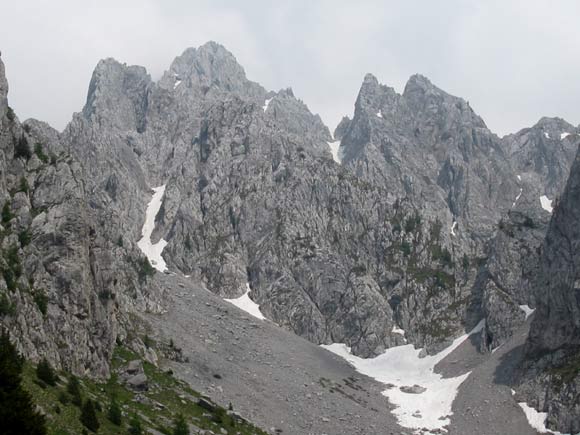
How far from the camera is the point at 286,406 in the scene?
8994 cm

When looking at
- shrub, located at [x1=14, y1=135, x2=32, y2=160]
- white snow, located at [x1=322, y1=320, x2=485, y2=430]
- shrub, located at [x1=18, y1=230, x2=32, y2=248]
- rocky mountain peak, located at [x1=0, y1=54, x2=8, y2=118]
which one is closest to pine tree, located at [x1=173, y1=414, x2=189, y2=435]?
shrub, located at [x1=18, y1=230, x2=32, y2=248]

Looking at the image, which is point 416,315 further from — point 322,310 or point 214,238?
point 214,238

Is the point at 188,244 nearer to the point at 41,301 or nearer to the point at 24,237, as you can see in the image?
the point at 24,237

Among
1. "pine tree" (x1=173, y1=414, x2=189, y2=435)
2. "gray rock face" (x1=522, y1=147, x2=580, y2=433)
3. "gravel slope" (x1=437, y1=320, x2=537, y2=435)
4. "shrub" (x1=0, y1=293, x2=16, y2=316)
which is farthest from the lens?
"gravel slope" (x1=437, y1=320, x2=537, y2=435)

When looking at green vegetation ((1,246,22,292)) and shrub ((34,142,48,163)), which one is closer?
green vegetation ((1,246,22,292))

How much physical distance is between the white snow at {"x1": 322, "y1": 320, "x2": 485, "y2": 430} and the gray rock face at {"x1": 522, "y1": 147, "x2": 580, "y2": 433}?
50.6 feet

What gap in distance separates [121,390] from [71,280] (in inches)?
557

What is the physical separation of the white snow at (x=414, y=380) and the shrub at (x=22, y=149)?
7337 cm

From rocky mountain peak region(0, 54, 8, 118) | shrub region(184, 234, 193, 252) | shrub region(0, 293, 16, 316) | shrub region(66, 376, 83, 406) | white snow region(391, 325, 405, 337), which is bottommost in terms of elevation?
shrub region(66, 376, 83, 406)

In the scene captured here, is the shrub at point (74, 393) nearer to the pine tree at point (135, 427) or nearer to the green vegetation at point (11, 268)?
the pine tree at point (135, 427)

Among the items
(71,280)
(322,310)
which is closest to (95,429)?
(71,280)

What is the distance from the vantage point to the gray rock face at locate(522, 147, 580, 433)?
9669 cm

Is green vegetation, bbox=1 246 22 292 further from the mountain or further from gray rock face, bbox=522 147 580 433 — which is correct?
gray rock face, bbox=522 147 580 433

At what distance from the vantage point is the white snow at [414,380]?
105000mm
